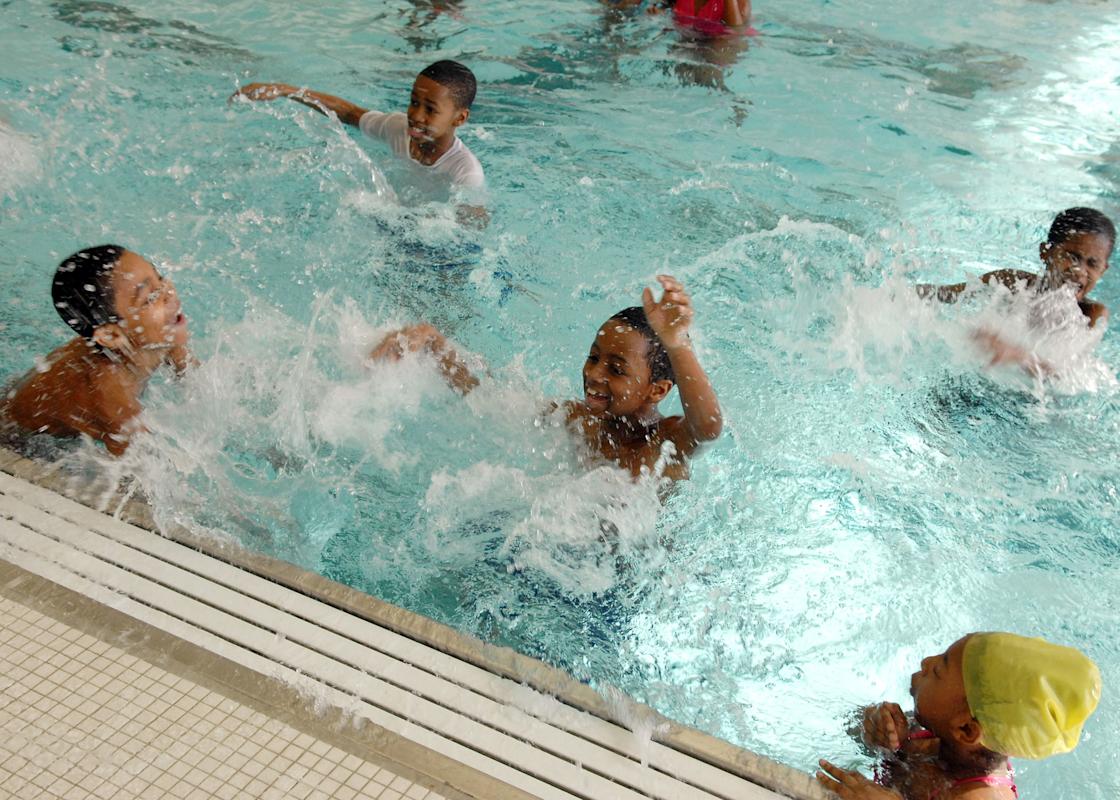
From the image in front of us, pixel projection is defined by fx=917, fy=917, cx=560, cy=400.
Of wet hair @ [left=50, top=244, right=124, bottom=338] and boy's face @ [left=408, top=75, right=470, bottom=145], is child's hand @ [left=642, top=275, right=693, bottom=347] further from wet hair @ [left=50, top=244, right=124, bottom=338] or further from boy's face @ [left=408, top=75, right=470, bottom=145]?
boy's face @ [left=408, top=75, right=470, bottom=145]

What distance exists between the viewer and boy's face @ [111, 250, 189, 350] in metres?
2.86

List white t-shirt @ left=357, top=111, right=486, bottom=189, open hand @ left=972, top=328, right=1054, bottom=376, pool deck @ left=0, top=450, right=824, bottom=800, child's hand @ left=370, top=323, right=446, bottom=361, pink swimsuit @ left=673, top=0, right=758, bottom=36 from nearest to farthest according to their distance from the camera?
pool deck @ left=0, top=450, right=824, bottom=800 < child's hand @ left=370, top=323, right=446, bottom=361 < open hand @ left=972, top=328, right=1054, bottom=376 < white t-shirt @ left=357, top=111, right=486, bottom=189 < pink swimsuit @ left=673, top=0, right=758, bottom=36

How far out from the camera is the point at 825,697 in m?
2.77

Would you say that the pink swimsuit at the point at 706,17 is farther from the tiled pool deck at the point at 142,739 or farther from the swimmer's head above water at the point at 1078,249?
the tiled pool deck at the point at 142,739

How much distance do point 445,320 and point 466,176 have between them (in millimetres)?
855

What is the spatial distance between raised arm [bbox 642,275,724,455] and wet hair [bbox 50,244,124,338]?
5.42 ft

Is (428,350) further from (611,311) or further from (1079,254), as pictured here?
(1079,254)

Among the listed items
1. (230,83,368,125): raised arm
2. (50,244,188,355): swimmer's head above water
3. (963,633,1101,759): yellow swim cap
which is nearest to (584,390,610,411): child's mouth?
(963,633,1101,759): yellow swim cap

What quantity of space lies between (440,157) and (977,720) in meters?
3.58

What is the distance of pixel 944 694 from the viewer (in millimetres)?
2057

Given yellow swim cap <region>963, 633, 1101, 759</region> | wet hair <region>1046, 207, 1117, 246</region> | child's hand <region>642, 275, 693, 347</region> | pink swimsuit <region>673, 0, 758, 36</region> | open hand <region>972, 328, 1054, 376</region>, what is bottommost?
open hand <region>972, 328, 1054, 376</region>

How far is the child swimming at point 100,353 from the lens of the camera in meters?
2.82

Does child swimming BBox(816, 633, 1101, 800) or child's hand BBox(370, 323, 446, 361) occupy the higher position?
child's hand BBox(370, 323, 446, 361)

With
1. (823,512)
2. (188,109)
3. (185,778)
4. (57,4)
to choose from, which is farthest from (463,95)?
(57,4)
